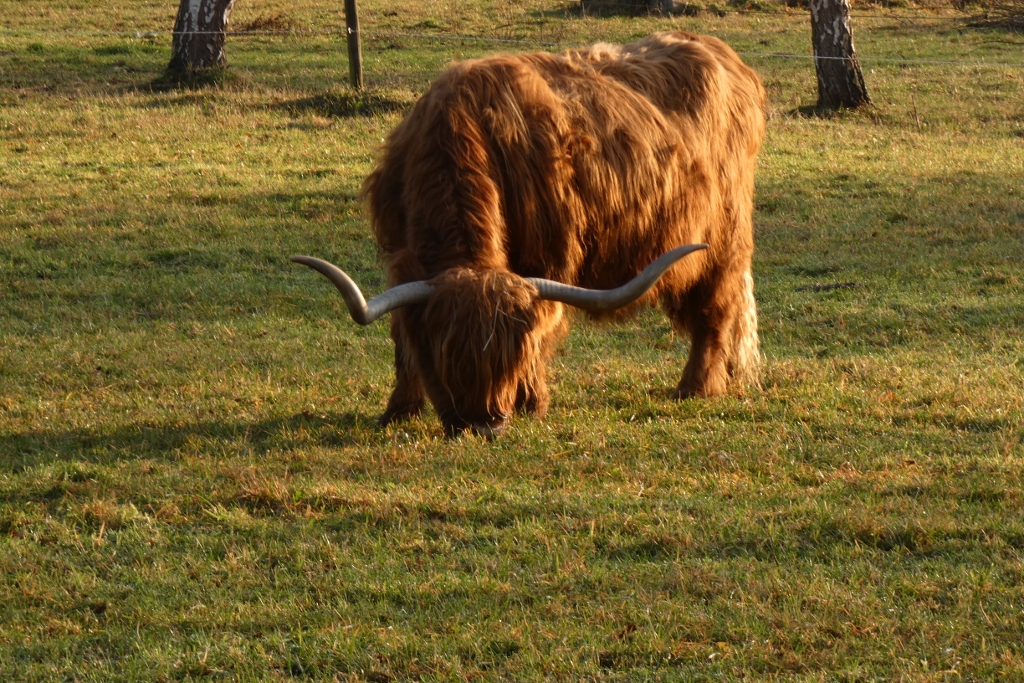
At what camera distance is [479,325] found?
5742 millimetres

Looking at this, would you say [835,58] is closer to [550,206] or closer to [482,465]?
[550,206]

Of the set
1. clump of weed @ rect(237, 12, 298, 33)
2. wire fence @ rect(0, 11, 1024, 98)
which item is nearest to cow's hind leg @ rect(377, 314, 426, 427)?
wire fence @ rect(0, 11, 1024, 98)

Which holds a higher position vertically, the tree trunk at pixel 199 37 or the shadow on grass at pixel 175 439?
the tree trunk at pixel 199 37

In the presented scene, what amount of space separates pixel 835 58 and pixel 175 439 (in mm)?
12913

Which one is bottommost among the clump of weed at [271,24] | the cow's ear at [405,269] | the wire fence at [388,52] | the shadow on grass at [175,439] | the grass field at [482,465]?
the shadow on grass at [175,439]

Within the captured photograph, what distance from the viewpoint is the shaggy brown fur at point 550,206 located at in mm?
5926

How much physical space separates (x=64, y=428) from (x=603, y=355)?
3571mm

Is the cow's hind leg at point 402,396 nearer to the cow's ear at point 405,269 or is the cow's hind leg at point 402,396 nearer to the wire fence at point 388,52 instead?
the cow's ear at point 405,269

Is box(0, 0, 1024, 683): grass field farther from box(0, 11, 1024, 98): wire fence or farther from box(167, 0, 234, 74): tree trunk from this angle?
box(0, 11, 1024, 98): wire fence

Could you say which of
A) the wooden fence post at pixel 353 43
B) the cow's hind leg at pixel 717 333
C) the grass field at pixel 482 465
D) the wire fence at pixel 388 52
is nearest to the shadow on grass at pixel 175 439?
the grass field at pixel 482 465

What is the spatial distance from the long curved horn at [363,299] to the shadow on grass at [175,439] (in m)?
1.00

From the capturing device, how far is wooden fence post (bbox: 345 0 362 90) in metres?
16.1

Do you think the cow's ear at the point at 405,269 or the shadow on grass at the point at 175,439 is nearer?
the cow's ear at the point at 405,269

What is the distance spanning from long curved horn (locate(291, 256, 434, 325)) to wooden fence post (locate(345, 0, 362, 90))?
1102cm
